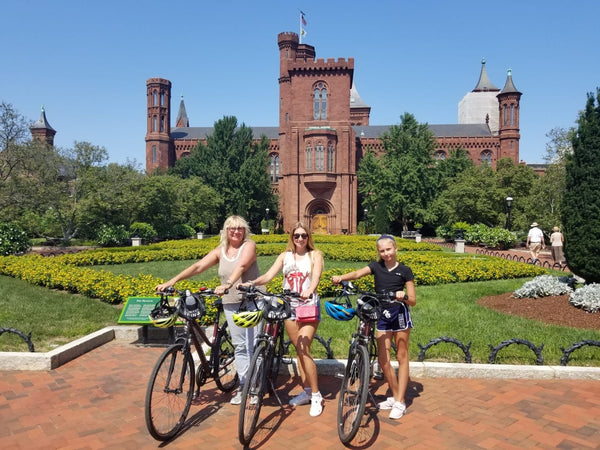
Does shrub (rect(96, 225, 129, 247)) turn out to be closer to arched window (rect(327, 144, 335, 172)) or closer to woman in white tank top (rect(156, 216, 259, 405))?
arched window (rect(327, 144, 335, 172))

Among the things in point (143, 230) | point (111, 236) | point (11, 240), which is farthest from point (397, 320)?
point (143, 230)

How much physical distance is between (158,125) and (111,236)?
116 ft

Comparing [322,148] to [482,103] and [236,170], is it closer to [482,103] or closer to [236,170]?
[236,170]

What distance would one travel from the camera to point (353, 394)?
3900mm

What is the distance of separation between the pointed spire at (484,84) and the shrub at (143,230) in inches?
2532

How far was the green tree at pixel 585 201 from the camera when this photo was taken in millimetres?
8703

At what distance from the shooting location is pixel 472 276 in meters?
13.1

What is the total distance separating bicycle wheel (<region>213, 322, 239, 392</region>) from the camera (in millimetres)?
4620

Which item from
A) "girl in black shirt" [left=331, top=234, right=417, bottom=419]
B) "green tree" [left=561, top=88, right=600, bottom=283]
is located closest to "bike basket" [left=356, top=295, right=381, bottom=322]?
"girl in black shirt" [left=331, top=234, right=417, bottom=419]

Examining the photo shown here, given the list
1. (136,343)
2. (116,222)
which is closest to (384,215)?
(116,222)

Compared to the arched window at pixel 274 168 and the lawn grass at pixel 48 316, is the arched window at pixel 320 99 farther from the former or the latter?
the lawn grass at pixel 48 316

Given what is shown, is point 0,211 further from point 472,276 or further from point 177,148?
point 177,148

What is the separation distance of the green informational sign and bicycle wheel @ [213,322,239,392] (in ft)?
A: 6.11

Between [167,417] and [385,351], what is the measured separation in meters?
2.09
